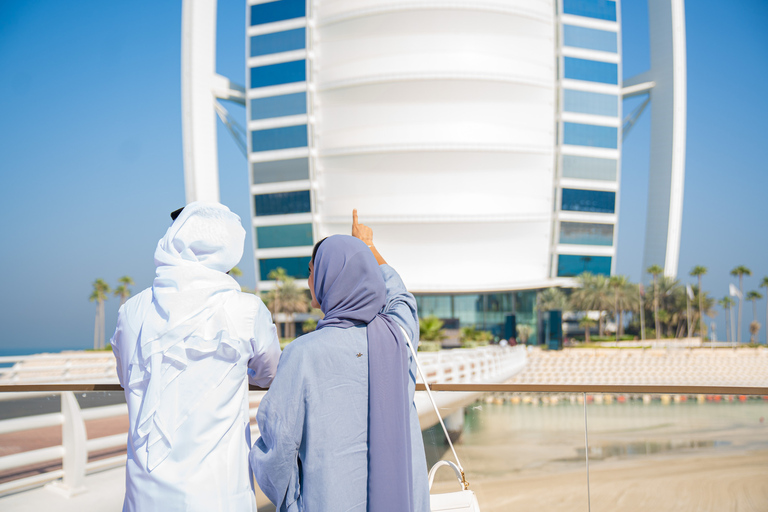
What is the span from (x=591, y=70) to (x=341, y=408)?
49370 mm

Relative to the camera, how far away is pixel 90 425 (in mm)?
3605

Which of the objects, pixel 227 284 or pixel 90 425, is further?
pixel 90 425

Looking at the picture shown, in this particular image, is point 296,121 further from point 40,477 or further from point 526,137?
point 40,477

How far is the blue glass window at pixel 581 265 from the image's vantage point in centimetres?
4678

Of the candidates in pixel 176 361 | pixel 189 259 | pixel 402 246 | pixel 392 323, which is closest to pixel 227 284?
pixel 189 259

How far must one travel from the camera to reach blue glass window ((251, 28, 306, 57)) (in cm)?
4384

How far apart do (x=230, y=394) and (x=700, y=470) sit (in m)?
2.55

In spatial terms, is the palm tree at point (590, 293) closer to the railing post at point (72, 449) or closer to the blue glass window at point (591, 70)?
the blue glass window at point (591, 70)

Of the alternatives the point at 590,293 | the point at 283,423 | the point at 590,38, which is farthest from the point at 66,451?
the point at 590,38

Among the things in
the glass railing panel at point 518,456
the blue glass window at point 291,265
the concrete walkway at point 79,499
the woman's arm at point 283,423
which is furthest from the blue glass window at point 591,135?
the woman's arm at point 283,423

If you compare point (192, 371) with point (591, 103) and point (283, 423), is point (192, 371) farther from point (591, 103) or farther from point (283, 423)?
point (591, 103)

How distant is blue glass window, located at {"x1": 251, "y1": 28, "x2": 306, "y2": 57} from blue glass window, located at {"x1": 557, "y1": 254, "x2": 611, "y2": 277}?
25.9m

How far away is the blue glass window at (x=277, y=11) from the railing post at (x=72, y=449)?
4477 cm

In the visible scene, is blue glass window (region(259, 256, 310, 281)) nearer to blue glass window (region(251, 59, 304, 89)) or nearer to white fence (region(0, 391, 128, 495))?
blue glass window (region(251, 59, 304, 89))
